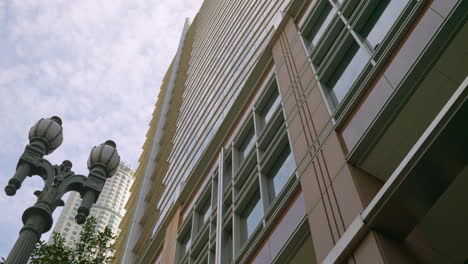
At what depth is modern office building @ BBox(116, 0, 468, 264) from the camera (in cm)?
913

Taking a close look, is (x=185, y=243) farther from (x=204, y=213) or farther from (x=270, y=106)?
(x=270, y=106)

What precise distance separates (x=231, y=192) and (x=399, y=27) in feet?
29.5

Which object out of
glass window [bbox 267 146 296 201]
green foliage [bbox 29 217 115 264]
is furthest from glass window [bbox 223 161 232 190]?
green foliage [bbox 29 217 115 264]

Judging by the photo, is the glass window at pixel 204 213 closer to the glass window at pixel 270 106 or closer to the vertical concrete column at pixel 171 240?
the vertical concrete column at pixel 171 240

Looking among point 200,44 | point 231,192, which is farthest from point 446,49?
point 200,44

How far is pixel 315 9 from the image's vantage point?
59.8 feet

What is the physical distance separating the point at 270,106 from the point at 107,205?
146076 millimetres

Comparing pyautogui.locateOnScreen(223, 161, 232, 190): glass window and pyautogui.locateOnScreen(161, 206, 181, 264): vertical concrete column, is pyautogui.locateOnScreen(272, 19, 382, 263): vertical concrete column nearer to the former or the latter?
pyautogui.locateOnScreen(223, 161, 232, 190): glass window

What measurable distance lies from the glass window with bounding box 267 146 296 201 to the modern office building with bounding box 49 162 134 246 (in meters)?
128

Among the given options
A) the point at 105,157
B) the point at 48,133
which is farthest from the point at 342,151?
the point at 48,133

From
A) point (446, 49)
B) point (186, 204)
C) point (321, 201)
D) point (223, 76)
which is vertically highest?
point (223, 76)

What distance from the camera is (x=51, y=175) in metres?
10.8

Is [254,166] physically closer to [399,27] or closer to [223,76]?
[399,27]

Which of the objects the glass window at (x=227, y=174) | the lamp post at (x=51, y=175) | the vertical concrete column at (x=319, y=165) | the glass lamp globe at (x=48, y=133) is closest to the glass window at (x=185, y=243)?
the glass window at (x=227, y=174)
